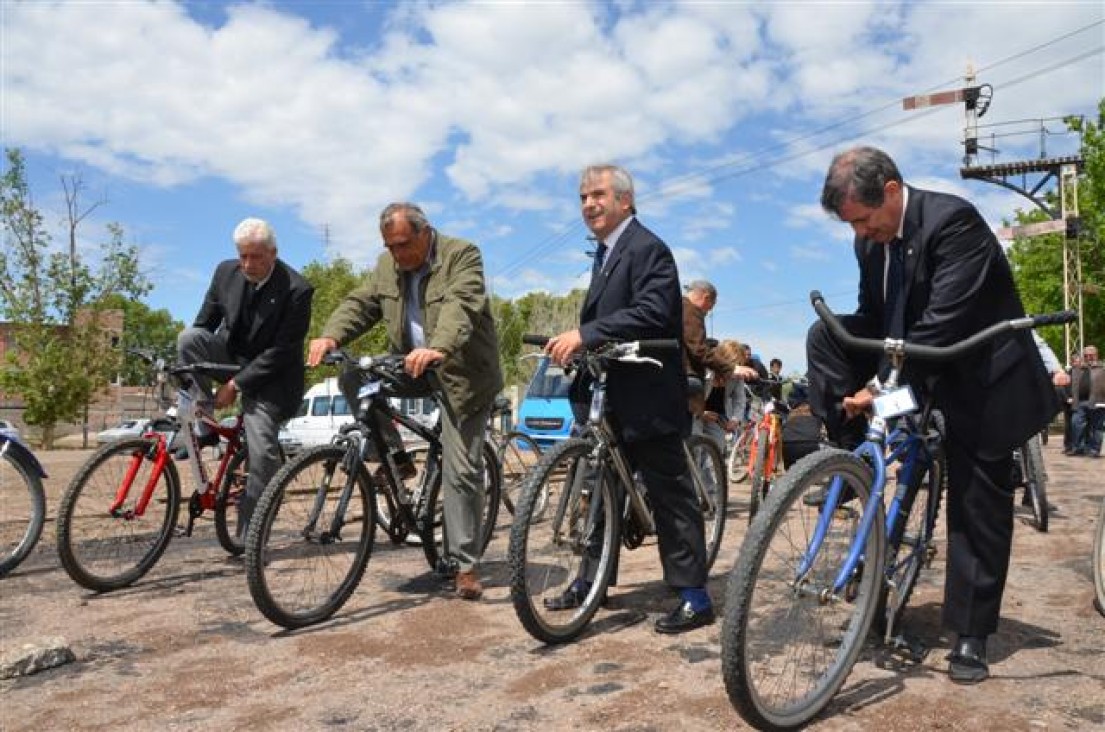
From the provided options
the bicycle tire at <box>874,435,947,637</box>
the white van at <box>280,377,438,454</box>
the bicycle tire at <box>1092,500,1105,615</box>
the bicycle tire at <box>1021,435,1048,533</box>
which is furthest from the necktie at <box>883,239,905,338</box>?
the white van at <box>280,377,438,454</box>

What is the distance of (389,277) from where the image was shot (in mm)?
4918

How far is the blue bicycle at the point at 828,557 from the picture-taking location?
2.67 meters

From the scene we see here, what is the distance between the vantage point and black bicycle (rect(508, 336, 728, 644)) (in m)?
3.60

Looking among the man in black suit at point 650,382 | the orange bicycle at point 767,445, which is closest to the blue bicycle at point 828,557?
the man in black suit at point 650,382

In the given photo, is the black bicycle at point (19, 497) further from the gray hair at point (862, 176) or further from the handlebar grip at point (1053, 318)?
the handlebar grip at point (1053, 318)

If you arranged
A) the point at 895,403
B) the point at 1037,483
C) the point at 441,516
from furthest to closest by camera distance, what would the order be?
1. the point at 1037,483
2. the point at 441,516
3. the point at 895,403

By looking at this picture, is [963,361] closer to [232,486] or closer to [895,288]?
[895,288]

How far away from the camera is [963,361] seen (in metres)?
3.26

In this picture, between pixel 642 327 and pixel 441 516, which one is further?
pixel 441 516

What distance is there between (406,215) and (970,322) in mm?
2707

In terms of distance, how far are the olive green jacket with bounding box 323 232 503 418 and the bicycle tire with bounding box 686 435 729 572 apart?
127cm

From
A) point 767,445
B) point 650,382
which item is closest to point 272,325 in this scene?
point 650,382

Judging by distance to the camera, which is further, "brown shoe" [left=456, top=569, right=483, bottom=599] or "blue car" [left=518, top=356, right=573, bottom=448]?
"blue car" [left=518, top=356, right=573, bottom=448]

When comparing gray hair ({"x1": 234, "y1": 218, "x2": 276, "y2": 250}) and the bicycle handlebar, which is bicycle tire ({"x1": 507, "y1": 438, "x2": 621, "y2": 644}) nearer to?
the bicycle handlebar
